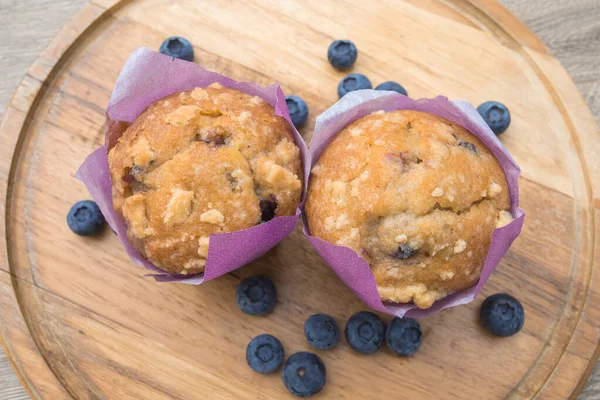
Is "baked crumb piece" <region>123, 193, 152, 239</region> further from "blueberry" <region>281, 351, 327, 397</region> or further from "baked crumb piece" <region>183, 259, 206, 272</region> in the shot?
"blueberry" <region>281, 351, 327, 397</region>

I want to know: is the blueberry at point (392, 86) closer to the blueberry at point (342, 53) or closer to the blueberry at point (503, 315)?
the blueberry at point (342, 53)

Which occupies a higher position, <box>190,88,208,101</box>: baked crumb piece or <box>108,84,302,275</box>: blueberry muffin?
<box>190,88,208,101</box>: baked crumb piece

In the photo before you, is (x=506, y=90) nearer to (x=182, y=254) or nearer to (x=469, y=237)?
(x=469, y=237)

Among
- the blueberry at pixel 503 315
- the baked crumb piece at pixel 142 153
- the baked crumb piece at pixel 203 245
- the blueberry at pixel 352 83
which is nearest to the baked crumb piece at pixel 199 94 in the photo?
the baked crumb piece at pixel 142 153

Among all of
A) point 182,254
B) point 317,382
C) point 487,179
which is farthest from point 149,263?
point 487,179

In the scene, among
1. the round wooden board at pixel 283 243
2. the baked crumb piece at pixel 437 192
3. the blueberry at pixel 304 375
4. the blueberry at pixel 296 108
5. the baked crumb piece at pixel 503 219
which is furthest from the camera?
the blueberry at pixel 296 108

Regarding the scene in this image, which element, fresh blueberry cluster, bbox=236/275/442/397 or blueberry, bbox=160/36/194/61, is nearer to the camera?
fresh blueberry cluster, bbox=236/275/442/397

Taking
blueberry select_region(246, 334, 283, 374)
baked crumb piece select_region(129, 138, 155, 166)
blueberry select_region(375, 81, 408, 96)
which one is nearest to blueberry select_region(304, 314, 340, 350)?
blueberry select_region(246, 334, 283, 374)
